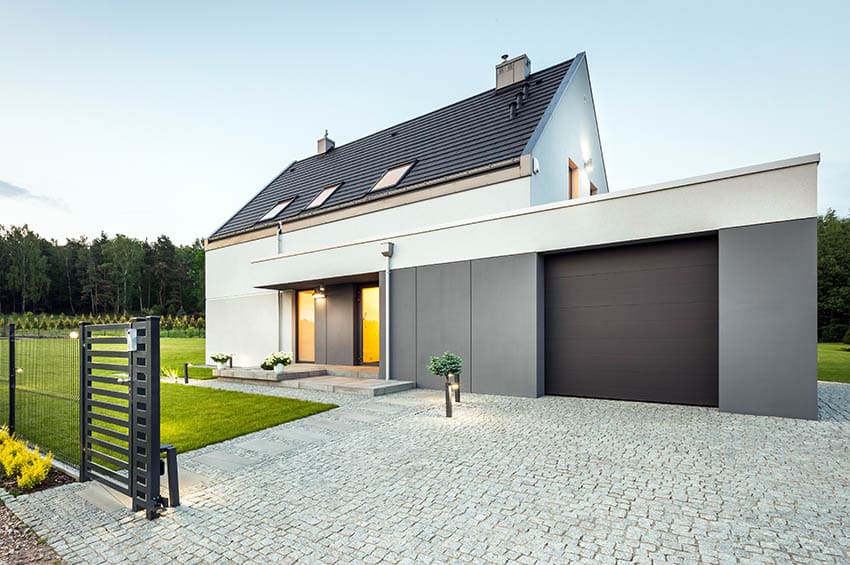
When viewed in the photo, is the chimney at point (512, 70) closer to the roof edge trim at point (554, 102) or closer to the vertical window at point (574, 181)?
the roof edge trim at point (554, 102)

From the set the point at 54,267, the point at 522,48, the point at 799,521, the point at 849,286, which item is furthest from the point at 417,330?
the point at 54,267

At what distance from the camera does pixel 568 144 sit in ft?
38.8

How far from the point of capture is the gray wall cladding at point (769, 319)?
18.5 ft

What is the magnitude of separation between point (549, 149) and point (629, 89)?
27.5 feet

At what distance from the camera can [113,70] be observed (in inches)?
470

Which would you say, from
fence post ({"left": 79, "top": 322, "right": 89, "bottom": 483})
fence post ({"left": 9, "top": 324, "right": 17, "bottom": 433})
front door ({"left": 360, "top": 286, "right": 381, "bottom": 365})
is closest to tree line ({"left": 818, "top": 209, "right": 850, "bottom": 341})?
front door ({"left": 360, "top": 286, "right": 381, "bottom": 365})

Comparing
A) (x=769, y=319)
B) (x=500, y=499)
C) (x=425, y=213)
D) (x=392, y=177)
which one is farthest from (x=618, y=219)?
(x=392, y=177)

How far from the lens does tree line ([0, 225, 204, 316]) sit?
152 ft

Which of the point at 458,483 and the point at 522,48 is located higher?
the point at 522,48

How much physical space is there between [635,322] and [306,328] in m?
9.46

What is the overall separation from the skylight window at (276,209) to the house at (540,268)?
0.26 meters

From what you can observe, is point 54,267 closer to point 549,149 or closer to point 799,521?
point 549,149

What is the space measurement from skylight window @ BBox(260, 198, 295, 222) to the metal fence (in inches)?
381

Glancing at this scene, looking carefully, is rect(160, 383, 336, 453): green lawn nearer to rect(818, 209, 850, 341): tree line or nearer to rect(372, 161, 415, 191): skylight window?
rect(372, 161, 415, 191): skylight window
